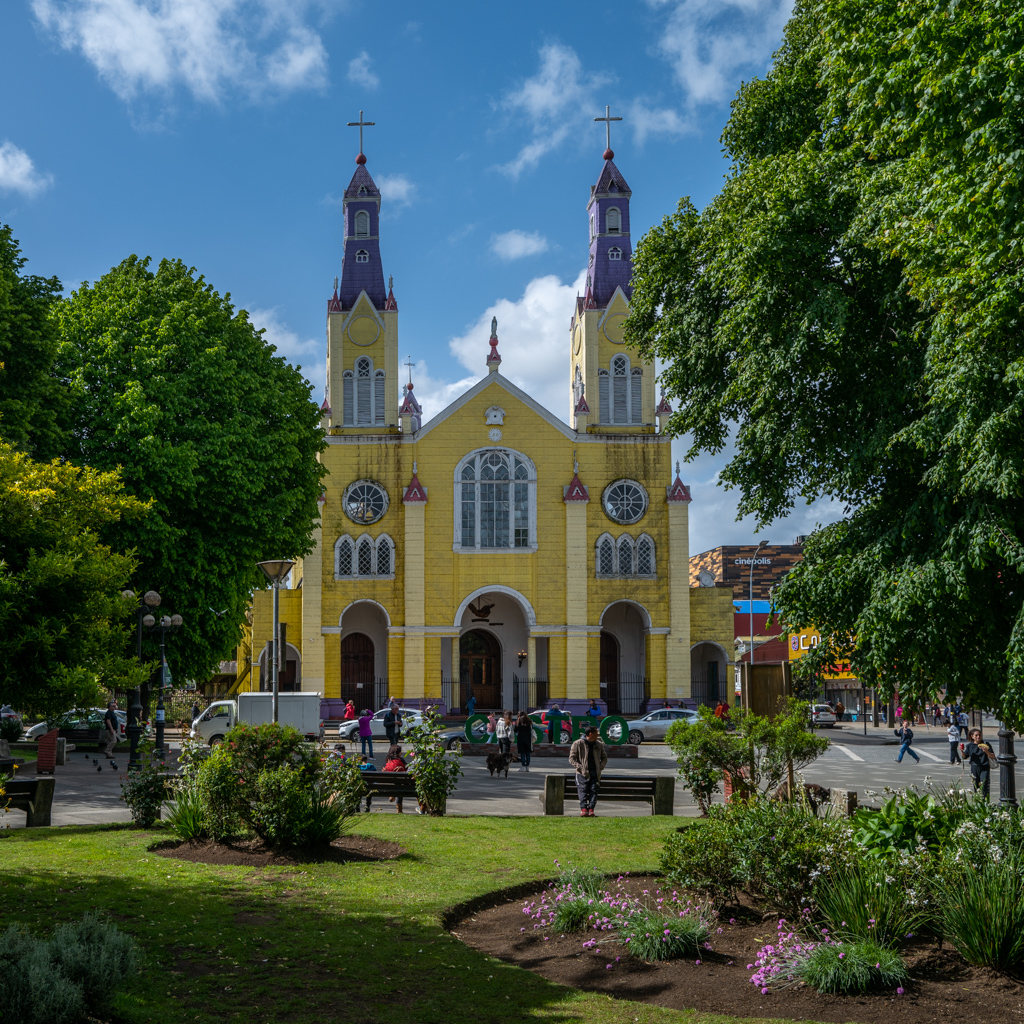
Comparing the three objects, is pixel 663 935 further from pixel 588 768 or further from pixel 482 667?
pixel 482 667

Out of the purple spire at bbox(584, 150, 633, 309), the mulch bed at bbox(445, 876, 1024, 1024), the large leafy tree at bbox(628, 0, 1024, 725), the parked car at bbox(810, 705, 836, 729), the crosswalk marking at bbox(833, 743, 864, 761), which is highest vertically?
the purple spire at bbox(584, 150, 633, 309)

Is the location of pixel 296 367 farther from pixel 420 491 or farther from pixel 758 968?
pixel 758 968

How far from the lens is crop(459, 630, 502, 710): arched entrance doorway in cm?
4562

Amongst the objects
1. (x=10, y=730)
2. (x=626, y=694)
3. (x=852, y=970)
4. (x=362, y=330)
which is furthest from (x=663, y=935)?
(x=362, y=330)

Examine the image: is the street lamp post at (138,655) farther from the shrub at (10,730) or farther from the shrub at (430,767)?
the shrub at (10,730)

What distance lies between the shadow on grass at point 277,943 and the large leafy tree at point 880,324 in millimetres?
7559

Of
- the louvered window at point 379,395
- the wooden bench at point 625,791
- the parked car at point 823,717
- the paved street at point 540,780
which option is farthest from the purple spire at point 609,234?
the wooden bench at point 625,791

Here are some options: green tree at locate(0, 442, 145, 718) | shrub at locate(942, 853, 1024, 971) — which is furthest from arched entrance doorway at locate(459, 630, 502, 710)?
shrub at locate(942, 853, 1024, 971)

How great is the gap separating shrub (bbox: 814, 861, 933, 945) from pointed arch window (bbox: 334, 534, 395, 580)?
36688mm

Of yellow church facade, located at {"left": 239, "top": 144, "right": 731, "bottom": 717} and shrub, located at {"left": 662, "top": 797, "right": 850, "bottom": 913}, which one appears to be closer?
shrub, located at {"left": 662, "top": 797, "right": 850, "bottom": 913}

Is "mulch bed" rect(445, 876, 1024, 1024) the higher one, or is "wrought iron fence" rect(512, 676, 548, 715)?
"wrought iron fence" rect(512, 676, 548, 715)

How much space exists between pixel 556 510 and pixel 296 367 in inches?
659

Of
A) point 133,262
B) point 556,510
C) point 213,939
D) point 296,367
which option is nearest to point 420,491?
point 556,510

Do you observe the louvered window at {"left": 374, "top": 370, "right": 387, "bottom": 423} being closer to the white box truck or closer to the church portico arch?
the church portico arch
